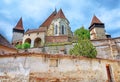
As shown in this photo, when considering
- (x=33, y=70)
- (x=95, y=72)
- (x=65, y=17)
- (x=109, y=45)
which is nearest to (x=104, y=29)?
(x=65, y=17)

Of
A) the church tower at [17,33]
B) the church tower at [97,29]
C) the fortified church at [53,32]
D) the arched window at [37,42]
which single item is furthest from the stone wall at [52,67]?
the church tower at [17,33]

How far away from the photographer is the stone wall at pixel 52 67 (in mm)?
10164

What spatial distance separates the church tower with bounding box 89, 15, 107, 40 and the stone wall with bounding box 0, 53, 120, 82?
27756 mm

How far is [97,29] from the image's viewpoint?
129 ft

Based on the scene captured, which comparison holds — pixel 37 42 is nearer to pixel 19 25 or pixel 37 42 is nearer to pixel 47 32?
pixel 47 32

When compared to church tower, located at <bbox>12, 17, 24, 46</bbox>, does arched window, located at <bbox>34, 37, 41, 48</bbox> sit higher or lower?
lower

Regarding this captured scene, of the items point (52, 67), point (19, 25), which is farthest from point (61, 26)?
point (52, 67)

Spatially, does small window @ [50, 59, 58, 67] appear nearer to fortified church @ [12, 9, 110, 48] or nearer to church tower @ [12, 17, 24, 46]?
fortified church @ [12, 9, 110, 48]

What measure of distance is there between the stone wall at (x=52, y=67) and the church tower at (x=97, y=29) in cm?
2776

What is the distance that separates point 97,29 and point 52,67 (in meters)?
31.0

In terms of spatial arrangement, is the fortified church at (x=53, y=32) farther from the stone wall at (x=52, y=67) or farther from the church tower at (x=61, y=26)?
the stone wall at (x=52, y=67)

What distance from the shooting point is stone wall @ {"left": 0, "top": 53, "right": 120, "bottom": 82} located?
10164 millimetres

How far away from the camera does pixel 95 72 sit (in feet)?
37.9

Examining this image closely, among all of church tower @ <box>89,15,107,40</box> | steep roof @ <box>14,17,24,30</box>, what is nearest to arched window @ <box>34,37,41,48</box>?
steep roof @ <box>14,17,24,30</box>
